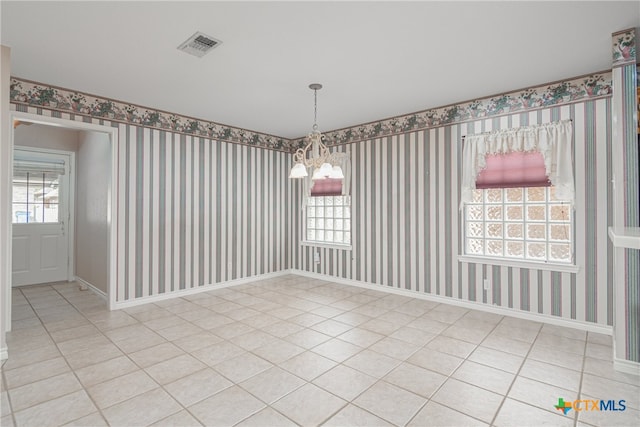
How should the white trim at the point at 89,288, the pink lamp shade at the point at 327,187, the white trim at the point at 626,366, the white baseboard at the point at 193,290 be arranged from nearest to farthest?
the white trim at the point at 626,366 < the white baseboard at the point at 193,290 < the white trim at the point at 89,288 < the pink lamp shade at the point at 327,187

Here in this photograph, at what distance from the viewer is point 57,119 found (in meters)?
3.81

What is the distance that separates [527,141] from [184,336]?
447 cm

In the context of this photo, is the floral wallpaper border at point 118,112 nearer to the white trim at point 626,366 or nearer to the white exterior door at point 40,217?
the white exterior door at point 40,217

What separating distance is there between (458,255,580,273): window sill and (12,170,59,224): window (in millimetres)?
7009

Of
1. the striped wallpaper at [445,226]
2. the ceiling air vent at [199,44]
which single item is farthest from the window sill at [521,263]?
the ceiling air vent at [199,44]

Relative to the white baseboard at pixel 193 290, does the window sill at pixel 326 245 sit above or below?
above

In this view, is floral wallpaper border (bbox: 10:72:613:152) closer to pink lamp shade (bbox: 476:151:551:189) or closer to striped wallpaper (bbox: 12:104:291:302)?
striped wallpaper (bbox: 12:104:291:302)

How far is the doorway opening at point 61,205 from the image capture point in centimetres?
497

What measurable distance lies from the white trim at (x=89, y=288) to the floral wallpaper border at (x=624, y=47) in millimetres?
6343

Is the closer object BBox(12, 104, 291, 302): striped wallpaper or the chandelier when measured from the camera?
the chandelier

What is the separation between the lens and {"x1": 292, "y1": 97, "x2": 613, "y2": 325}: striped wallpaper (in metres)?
3.44

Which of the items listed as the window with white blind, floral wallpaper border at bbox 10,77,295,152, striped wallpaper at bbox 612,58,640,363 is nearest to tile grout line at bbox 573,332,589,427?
striped wallpaper at bbox 612,58,640,363

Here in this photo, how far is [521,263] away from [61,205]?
756cm

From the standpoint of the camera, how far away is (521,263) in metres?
3.87
